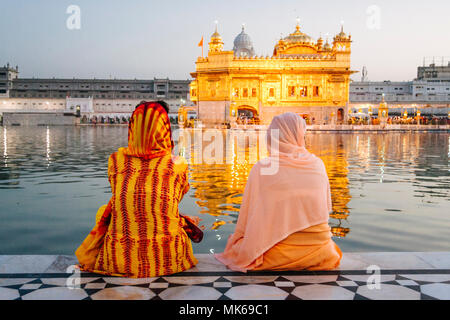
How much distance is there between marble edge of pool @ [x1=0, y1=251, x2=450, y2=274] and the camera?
3785 mm

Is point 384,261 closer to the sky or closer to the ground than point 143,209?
closer to the ground

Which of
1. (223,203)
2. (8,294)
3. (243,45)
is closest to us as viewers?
(8,294)

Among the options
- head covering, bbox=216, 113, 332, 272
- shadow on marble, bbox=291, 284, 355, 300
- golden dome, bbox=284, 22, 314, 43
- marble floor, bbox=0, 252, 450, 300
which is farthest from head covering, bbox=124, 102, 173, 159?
golden dome, bbox=284, 22, 314, 43

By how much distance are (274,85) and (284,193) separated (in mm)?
42579

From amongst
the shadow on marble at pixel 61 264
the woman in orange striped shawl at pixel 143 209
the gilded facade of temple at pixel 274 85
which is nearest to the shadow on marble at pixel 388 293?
the woman in orange striped shawl at pixel 143 209

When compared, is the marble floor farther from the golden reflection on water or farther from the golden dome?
the golden dome

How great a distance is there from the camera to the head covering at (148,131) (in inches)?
137

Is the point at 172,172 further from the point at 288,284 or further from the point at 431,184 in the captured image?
the point at 431,184

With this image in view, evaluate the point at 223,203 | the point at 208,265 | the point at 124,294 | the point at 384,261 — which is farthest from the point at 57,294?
the point at 223,203

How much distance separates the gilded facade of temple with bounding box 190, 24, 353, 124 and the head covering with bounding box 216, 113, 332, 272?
134 feet

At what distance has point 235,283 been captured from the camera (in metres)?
3.48

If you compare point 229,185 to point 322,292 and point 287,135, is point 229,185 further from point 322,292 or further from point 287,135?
point 322,292
